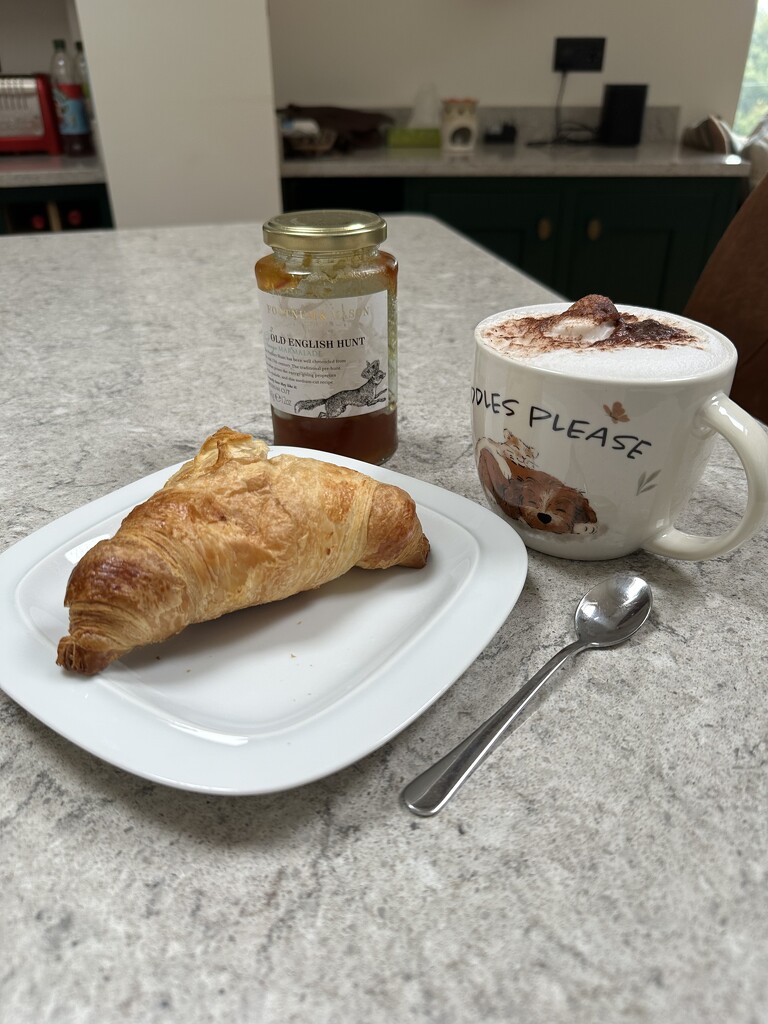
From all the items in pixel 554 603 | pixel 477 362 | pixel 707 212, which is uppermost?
pixel 477 362

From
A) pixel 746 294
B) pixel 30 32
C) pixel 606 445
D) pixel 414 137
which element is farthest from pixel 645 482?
pixel 30 32

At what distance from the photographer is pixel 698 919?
326 mm

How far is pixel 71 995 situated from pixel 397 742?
0.19 metres

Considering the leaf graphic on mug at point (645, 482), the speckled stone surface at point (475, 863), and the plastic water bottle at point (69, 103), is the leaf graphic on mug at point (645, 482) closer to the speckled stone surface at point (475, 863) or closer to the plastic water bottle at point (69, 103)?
the speckled stone surface at point (475, 863)

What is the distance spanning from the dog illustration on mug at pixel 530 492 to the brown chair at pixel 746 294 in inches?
25.5

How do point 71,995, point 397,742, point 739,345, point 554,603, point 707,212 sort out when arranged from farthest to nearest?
point 707,212 → point 739,345 → point 554,603 → point 397,742 → point 71,995

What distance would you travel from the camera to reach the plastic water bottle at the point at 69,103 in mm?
2408

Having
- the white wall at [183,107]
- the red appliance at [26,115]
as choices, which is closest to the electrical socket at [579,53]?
the white wall at [183,107]

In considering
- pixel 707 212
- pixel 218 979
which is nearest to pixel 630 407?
pixel 218 979

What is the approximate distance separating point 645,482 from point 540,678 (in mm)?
154

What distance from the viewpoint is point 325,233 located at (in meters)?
0.57

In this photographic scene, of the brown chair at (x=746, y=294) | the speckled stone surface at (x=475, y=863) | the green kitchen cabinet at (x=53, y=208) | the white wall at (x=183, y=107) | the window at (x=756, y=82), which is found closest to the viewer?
the speckled stone surface at (x=475, y=863)

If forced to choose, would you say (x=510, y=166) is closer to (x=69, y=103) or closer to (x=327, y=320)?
(x=69, y=103)

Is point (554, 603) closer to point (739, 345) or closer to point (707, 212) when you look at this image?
point (739, 345)
